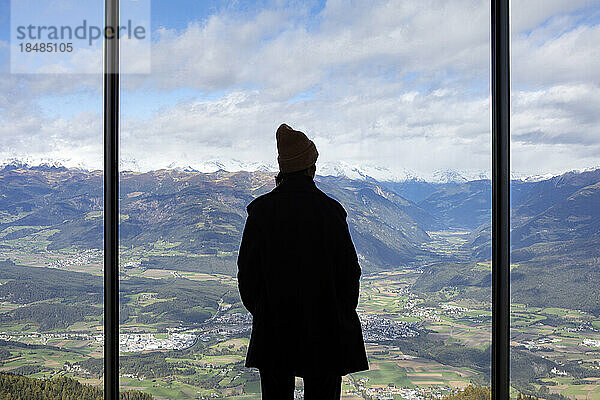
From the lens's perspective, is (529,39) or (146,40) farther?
(146,40)

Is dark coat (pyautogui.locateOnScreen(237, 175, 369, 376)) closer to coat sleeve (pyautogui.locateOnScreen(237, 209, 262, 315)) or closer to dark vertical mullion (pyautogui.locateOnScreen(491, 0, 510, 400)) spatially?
coat sleeve (pyautogui.locateOnScreen(237, 209, 262, 315))

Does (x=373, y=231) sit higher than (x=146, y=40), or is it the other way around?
(x=146, y=40)

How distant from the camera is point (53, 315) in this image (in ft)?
7.68

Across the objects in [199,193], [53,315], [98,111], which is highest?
[98,111]

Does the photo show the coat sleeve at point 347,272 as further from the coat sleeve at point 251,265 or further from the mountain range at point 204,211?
the mountain range at point 204,211

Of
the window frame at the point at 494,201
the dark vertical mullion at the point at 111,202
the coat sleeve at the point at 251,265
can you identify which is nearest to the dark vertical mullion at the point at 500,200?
the window frame at the point at 494,201

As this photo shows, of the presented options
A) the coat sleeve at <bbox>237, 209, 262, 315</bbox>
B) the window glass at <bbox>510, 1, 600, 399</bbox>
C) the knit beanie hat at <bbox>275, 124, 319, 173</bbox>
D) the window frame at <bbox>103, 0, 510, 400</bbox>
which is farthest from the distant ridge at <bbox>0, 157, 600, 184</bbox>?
the coat sleeve at <bbox>237, 209, 262, 315</bbox>

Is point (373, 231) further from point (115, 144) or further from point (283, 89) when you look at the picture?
point (115, 144)

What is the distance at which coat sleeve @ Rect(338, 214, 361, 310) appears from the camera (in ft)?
5.64

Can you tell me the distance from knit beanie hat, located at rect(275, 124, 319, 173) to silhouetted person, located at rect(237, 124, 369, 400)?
48mm

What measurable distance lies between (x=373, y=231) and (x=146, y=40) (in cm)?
133

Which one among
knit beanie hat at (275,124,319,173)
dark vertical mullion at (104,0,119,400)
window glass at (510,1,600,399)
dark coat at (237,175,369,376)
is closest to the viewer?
dark coat at (237,175,369,376)

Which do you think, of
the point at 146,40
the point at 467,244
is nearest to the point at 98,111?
the point at 146,40

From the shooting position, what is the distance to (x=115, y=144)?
2.35 m
